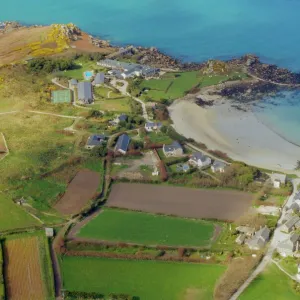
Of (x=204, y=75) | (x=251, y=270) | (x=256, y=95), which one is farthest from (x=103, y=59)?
(x=251, y=270)

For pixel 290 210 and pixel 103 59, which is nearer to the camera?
pixel 290 210

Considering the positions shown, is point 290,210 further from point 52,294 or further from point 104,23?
point 104,23

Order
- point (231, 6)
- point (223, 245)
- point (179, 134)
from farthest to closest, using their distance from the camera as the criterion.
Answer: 1. point (231, 6)
2. point (179, 134)
3. point (223, 245)

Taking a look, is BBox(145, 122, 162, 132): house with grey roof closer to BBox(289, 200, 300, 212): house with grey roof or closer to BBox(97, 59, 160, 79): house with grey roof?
BBox(97, 59, 160, 79): house with grey roof

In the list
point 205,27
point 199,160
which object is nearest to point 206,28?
point 205,27

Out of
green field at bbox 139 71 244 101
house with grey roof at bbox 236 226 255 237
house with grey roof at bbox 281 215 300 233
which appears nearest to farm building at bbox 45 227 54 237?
house with grey roof at bbox 236 226 255 237

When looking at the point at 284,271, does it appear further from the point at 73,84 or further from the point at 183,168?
the point at 73,84
